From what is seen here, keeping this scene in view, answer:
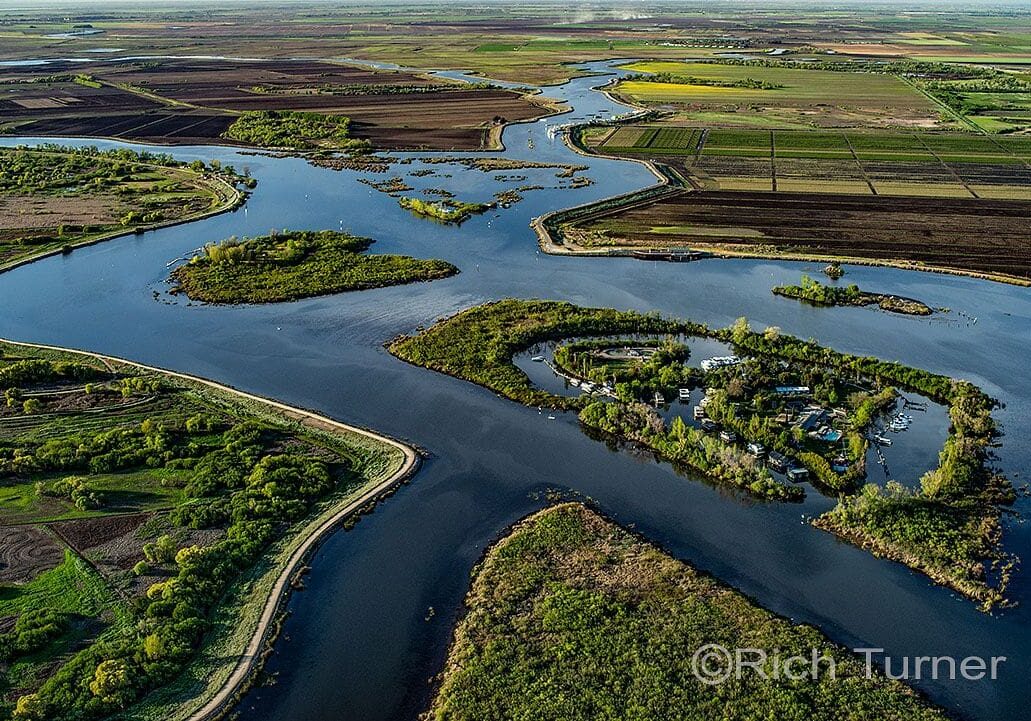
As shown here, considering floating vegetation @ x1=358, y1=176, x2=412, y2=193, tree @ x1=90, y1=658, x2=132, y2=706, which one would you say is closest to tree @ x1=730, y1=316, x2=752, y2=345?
tree @ x1=90, y1=658, x2=132, y2=706

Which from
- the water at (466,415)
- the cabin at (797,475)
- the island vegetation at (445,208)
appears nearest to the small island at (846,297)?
the water at (466,415)

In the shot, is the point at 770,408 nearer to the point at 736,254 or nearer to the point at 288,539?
the point at 288,539

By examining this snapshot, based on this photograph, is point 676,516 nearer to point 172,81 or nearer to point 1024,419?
point 1024,419

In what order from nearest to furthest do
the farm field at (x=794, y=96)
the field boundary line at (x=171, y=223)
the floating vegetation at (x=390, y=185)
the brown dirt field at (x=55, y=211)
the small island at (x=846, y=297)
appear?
the small island at (x=846, y=297)
the field boundary line at (x=171, y=223)
the brown dirt field at (x=55, y=211)
the floating vegetation at (x=390, y=185)
the farm field at (x=794, y=96)

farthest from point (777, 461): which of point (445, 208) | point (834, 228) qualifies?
point (445, 208)

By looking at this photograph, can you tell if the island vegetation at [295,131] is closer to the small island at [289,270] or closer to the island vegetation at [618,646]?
the small island at [289,270]

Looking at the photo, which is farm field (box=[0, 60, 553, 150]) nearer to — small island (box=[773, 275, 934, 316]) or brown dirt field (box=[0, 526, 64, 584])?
small island (box=[773, 275, 934, 316])
